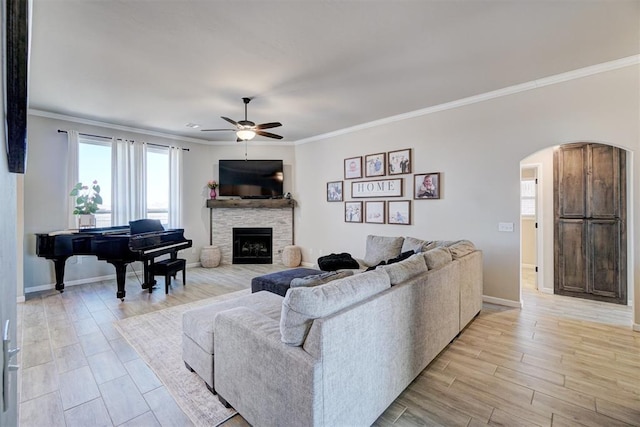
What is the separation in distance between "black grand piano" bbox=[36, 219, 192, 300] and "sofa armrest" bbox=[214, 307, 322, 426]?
2.89 m

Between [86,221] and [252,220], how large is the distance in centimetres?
312

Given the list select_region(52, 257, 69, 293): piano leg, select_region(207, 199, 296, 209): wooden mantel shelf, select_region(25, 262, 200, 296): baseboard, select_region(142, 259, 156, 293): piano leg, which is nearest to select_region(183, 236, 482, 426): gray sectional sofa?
select_region(142, 259, 156, 293): piano leg

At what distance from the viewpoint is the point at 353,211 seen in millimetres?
5809

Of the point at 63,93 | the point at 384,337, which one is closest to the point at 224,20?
the point at 384,337

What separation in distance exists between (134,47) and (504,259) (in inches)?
201

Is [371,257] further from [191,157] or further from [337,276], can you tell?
[191,157]

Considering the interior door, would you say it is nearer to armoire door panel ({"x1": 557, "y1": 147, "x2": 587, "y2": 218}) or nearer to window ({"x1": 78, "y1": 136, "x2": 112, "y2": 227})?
armoire door panel ({"x1": 557, "y1": 147, "x2": 587, "y2": 218})

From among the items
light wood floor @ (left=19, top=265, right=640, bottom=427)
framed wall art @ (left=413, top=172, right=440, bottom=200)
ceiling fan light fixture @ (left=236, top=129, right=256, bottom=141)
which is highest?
ceiling fan light fixture @ (left=236, top=129, right=256, bottom=141)

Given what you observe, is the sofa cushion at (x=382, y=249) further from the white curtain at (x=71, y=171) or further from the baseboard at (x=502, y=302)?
the white curtain at (x=71, y=171)

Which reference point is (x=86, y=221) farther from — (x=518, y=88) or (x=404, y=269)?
(x=518, y=88)

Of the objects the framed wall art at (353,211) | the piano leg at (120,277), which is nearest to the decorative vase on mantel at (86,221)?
the piano leg at (120,277)

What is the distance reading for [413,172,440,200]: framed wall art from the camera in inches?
181

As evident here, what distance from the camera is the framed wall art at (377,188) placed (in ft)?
16.8

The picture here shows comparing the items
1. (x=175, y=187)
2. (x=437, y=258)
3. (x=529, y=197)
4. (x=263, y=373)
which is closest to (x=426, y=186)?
(x=437, y=258)
